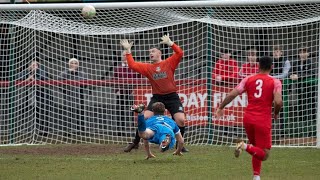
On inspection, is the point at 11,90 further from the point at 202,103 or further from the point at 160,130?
the point at 160,130

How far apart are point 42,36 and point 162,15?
3.07 meters

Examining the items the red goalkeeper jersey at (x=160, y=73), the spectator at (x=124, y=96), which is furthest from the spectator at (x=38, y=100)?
the red goalkeeper jersey at (x=160, y=73)

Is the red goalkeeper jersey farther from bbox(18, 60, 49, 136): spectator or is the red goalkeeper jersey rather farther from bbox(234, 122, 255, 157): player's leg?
bbox(234, 122, 255, 157): player's leg

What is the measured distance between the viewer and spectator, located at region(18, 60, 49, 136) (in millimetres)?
19094

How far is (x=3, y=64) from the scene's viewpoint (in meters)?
19.3

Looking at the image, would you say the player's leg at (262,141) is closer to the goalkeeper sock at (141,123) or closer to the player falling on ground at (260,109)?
the player falling on ground at (260,109)

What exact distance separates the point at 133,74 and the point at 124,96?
0.59 metres

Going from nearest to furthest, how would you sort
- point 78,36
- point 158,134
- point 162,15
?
point 158,134 → point 162,15 → point 78,36

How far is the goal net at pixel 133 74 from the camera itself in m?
18.4

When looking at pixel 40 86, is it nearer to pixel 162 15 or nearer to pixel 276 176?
pixel 162 15

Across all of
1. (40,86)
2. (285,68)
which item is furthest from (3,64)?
(285,68)

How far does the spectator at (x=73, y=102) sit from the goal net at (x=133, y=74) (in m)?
0.02

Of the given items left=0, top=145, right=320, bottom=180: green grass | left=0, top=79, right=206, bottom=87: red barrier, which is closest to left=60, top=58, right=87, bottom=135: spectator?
left=0, top=79, right=206, bottom=87: red barrier

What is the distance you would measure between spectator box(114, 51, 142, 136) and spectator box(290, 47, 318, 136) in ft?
12.2
